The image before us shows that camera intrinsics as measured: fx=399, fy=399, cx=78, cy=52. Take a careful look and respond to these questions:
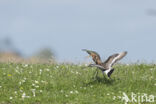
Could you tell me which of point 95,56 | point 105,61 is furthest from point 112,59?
point 95,56

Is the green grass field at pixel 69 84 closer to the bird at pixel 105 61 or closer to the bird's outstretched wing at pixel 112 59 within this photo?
the bird at pixel 105 61

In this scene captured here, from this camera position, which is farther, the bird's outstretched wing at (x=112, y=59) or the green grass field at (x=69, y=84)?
the bird's outstretched wing at (x=112, y=59)

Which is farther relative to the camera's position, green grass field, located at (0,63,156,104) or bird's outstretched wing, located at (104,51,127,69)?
bird's outstretched wing, located at (104,51,127,69)

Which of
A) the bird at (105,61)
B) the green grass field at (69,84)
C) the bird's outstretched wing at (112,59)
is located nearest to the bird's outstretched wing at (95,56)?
the bird at (105,61)

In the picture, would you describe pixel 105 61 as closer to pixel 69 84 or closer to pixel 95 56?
→ pixel 95 56

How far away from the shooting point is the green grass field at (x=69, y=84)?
14.4 m

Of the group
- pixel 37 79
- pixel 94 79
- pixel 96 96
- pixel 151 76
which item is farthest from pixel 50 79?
pixel 151 76

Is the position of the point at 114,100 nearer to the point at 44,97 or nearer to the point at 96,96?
the point at 96,96

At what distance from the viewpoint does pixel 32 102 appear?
1399 centimetres

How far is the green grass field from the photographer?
566 inches

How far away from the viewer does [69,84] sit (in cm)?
1650

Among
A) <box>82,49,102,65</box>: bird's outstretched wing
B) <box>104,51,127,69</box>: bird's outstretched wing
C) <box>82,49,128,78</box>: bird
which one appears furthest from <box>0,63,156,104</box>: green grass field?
<box>82,49,102,65</box>: bird's outstretched wing

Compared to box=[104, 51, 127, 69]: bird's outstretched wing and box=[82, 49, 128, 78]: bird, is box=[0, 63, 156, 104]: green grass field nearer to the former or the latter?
box=[82, 49, 128, 78]: bird

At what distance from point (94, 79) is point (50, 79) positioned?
6.20ft
